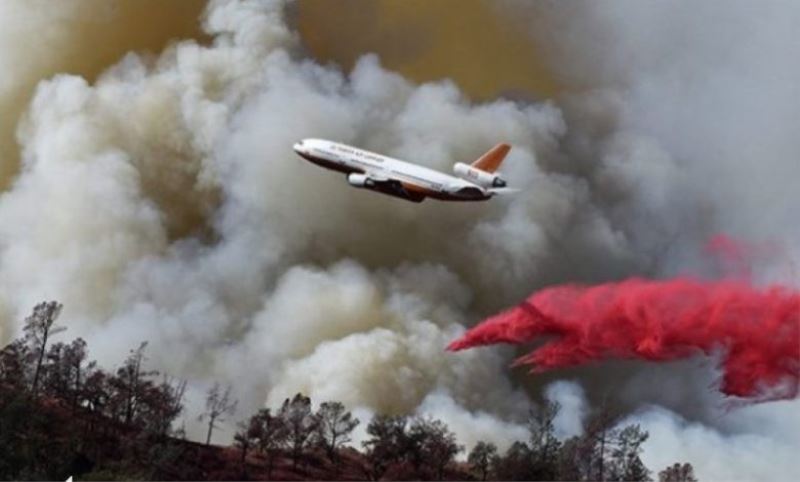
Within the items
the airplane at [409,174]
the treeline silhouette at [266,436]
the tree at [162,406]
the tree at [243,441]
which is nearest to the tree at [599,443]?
the treeline silhouette at [266,436]

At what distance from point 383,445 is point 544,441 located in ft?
21.2

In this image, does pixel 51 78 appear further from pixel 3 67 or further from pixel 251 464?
pixel 251 464

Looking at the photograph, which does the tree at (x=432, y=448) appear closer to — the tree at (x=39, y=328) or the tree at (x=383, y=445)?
the tree at (x=383, y=445)

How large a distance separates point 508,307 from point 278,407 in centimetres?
881

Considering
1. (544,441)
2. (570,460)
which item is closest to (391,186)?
(544,441)

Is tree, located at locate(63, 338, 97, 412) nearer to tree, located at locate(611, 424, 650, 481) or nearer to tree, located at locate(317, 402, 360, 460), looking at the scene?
tree, located at locate(317, 402, 360, 460)

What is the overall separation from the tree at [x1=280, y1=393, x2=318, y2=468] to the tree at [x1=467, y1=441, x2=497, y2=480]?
5430 millimetres

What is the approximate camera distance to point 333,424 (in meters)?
41.4

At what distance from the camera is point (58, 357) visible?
4256cm

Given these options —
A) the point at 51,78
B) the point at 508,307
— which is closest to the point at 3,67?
the point at 51,78

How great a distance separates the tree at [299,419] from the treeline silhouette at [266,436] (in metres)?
0.03

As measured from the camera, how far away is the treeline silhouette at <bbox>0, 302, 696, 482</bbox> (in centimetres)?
4047

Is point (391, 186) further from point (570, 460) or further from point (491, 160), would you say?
point (570, 460)

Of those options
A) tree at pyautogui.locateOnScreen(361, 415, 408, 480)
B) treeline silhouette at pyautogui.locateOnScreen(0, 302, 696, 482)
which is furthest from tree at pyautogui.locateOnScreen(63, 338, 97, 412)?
tree at pyautogui.locateOnScreen(361, 415, 408, 480)
